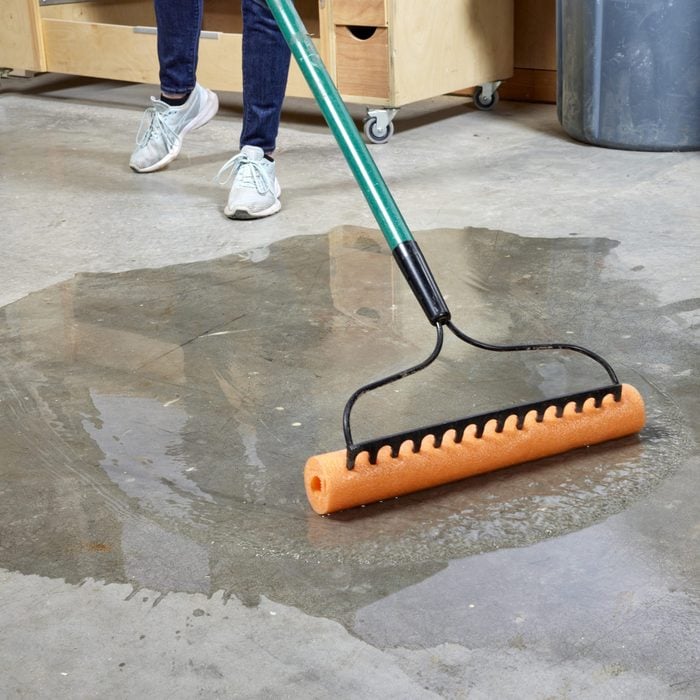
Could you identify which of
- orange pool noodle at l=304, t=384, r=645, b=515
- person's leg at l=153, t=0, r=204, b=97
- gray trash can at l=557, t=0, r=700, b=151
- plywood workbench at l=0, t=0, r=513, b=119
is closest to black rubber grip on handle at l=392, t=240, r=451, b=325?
orange pool noodle at l=304, t=384, r=645, b=515

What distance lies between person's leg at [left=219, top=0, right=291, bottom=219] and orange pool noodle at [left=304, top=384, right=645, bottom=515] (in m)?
1.22

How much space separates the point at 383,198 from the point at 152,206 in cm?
123

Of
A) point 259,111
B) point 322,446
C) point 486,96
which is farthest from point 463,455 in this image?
point 486,96

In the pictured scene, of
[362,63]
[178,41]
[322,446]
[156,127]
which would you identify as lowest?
[322,446]

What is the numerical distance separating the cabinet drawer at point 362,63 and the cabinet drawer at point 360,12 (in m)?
0.03

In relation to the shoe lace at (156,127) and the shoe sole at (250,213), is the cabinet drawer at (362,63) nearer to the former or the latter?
the shoe lace at (156,127)

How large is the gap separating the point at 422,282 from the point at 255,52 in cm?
123

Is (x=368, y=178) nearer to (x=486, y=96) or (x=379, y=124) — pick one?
(x=379, y=124)

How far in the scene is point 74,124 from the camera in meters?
3.48

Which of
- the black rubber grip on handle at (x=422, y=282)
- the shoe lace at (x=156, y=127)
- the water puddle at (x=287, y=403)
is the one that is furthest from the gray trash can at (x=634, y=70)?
the black rubber grip on handle at (x=422, y=282)

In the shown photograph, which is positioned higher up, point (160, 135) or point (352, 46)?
point (352, 46)

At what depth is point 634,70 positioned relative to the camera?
286cm

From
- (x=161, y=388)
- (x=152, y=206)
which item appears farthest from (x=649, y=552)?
(x=152, y=206)

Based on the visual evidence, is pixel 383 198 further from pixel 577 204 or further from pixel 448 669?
pixel 577 204
